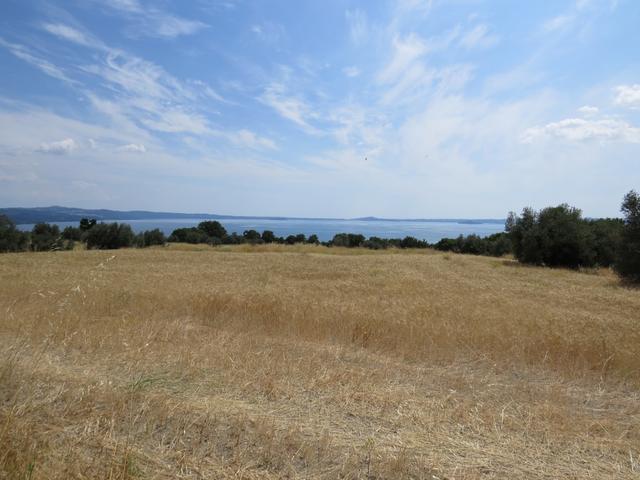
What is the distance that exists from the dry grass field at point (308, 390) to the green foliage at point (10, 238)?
1446 centimetres

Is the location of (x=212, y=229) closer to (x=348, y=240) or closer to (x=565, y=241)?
(x=348, y=240)

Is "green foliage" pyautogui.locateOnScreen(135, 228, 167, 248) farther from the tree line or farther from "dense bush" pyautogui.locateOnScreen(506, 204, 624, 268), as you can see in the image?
"dense bush" pyautogui.locateOnScreen(506, 204, 624, 268)

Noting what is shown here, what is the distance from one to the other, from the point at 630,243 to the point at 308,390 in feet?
62.8

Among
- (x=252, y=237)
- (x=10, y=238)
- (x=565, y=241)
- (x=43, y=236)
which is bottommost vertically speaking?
(x=10, y=238)

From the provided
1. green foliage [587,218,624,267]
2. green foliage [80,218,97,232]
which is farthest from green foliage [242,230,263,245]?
green foliage [587,218,624,267]

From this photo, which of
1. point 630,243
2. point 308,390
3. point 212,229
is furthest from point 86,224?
point 630,243

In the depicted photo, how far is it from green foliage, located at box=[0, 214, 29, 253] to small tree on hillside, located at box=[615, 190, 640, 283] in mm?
28425

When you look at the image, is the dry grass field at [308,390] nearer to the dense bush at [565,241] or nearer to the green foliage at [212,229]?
the dense bush at [565,241]

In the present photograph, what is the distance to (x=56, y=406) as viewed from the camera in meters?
2.67

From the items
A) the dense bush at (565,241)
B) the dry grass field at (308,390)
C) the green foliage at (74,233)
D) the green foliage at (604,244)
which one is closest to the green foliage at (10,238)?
the green foliage at (74,233)

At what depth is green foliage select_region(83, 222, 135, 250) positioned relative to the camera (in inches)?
905

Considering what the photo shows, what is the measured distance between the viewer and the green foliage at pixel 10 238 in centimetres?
1806

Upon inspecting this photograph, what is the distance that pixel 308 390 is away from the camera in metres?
3.45

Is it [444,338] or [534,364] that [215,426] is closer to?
[444,338]
